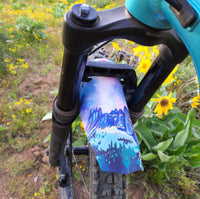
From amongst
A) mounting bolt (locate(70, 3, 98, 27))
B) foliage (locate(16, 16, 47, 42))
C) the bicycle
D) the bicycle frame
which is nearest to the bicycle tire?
the bicycle

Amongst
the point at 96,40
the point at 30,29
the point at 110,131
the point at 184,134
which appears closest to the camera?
the point at 96,40

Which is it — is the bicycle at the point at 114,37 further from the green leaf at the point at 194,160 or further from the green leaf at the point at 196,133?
the green leaf at the point at 196,133

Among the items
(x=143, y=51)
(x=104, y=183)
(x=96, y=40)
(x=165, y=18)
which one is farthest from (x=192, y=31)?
(x=143, y=51)

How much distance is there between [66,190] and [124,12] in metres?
1.28

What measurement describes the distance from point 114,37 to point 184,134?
1372mm

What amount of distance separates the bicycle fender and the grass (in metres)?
1.25

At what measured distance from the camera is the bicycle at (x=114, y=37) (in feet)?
1.05

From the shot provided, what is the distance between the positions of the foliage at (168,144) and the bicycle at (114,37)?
780mm

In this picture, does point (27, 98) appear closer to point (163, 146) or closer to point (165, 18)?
point (163, 146)

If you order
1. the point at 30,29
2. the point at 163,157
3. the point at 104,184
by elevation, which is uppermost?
the point at 104,184

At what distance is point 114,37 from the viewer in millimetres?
428

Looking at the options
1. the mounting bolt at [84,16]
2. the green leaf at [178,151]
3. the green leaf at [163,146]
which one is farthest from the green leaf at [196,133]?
the mounting bolt at [84,16]

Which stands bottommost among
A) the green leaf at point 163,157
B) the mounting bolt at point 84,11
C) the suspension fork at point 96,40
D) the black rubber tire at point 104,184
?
the green leaf at point 163,157

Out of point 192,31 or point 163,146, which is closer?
point 192,31
